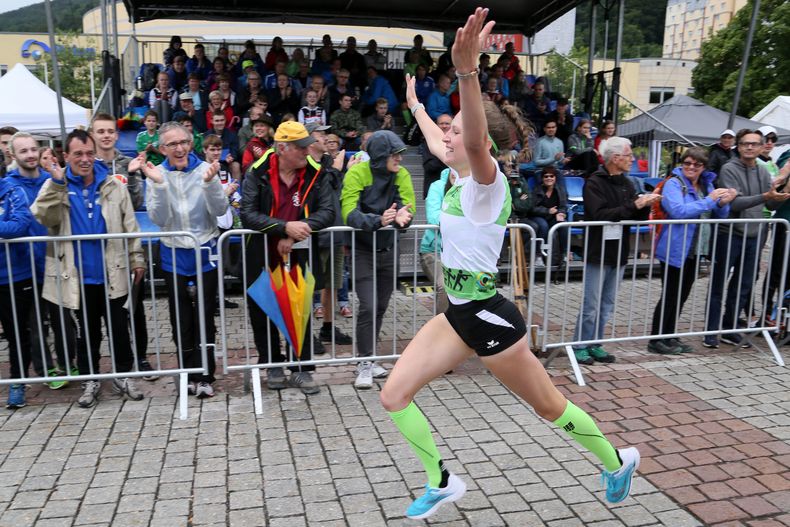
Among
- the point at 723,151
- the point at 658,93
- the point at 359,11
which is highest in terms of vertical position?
the point at 658,93

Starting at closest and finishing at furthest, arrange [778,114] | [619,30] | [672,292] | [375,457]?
[375,457]
[672,292]
[619,30]
[778,114]

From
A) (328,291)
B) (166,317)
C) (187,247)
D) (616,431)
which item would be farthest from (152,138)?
(616,431)

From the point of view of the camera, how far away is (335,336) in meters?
6.76

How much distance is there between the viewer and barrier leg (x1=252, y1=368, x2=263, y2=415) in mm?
4980

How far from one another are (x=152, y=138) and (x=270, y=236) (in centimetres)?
536

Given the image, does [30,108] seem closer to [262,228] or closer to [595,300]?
[262,228]

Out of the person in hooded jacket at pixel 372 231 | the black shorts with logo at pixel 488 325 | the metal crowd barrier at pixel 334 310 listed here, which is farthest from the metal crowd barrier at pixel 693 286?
the black shorts with logo at pixel 488 325

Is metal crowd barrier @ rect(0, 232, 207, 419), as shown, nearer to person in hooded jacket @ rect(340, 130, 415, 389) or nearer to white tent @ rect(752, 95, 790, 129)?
person in hooded jacket @ rect(340, 130, 415, 389)

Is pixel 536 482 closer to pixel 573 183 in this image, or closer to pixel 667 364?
pixel 667 364

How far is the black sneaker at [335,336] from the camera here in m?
6.72

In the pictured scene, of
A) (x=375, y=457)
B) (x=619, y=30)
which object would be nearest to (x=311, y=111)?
(x=619, y=30)

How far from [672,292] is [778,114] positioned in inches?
689

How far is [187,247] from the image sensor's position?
5.18 m

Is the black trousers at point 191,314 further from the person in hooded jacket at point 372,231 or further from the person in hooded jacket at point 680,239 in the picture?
the person in hooded jacket at point 680,239
